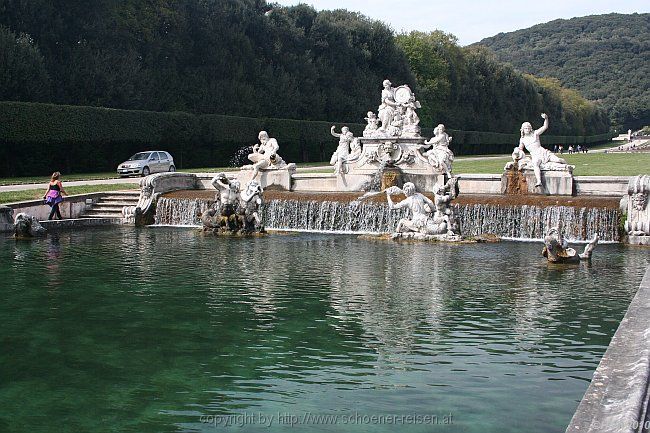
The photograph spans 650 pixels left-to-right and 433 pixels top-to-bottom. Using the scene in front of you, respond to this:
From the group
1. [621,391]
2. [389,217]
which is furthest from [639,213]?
[621,391]

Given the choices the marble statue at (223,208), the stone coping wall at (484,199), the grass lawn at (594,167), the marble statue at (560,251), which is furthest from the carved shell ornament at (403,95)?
the marble statue at (560,251)

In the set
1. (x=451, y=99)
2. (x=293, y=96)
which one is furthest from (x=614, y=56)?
(x=293, y=96)

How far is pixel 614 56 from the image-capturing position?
17238 cm

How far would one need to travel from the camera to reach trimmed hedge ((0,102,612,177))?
Result: 3281 cm

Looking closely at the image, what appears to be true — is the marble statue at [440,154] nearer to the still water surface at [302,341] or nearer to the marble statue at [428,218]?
the marble statue at [428,218]

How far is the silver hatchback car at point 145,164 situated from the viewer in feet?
109

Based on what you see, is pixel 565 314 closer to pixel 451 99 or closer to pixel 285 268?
pixel 285 268

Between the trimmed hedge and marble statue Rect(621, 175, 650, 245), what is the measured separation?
2303 cm

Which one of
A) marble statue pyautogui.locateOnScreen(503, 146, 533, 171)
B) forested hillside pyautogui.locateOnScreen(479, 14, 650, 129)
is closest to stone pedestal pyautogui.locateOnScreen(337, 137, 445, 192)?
marble statue pyautogui.locateOnScreen(503, 146, 533, 171)

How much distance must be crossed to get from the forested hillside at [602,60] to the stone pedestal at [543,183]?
13869cm

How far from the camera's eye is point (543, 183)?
71.4 feet

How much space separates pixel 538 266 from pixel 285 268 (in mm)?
4127

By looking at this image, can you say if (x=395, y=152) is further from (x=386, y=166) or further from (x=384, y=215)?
(x=384, y=215)

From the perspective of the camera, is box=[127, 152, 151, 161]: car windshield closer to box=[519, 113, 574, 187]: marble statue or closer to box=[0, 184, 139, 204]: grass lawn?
box=[0, 184, 139, 204]: grass lawn
